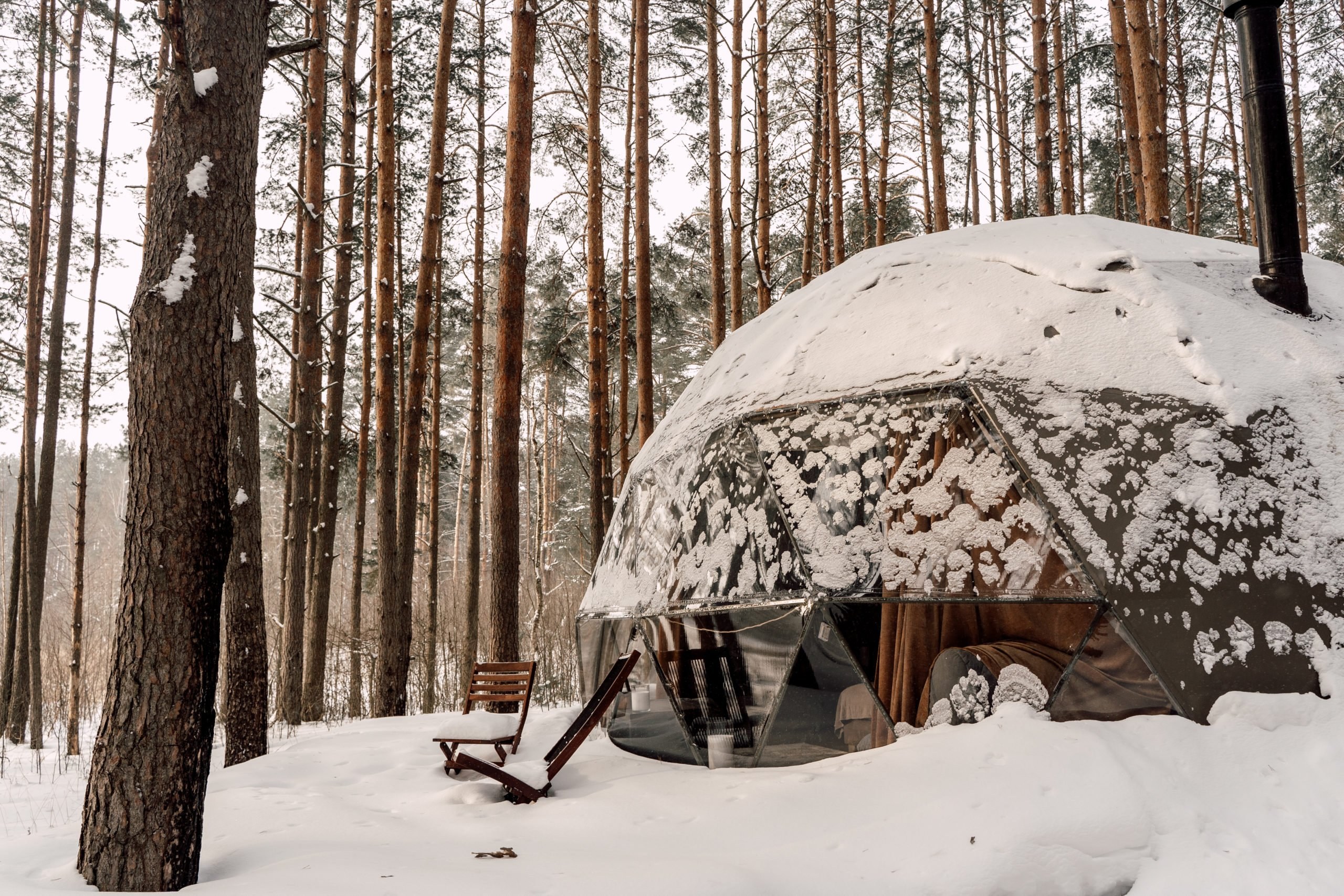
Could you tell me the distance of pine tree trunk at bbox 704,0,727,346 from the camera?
11781 millimetres

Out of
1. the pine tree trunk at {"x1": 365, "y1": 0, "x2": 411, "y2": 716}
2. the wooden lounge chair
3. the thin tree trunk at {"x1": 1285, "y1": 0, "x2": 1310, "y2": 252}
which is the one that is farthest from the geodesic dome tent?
the thin tree trunk at {"x1": 1285, "y1": 0, "x2": 1310, "y2": 252}

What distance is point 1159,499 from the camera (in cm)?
357

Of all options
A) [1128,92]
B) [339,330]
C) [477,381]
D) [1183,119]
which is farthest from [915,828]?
[1183,119]

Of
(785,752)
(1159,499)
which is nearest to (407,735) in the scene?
(785,752)

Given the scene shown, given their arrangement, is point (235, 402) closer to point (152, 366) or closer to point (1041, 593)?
point (152, 366)

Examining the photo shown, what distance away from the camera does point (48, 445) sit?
9.67 meters

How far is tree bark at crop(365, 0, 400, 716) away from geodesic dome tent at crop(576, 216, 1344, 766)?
4.15 metres

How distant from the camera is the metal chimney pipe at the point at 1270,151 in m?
4.12

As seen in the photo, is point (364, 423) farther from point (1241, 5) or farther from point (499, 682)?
point (1241, 5)

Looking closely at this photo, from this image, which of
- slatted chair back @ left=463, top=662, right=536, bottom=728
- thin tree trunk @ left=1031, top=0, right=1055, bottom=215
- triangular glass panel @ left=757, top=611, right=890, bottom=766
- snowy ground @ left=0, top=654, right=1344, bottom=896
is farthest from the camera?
thin tree trunk @ left=1031, top=0, right=1055, bottom=215

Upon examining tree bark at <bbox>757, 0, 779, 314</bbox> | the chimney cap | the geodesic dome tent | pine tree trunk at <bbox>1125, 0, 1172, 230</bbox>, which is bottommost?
the geodesic dome tent

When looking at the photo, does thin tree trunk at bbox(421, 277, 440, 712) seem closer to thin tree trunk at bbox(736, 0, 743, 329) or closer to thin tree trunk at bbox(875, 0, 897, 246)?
thin tree trunk at bbox(736, 0, 743, 329)

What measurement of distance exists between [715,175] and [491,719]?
30.1ft

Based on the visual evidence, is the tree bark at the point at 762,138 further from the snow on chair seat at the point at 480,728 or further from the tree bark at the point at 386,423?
the snow on chair seat at the point at 480,728
